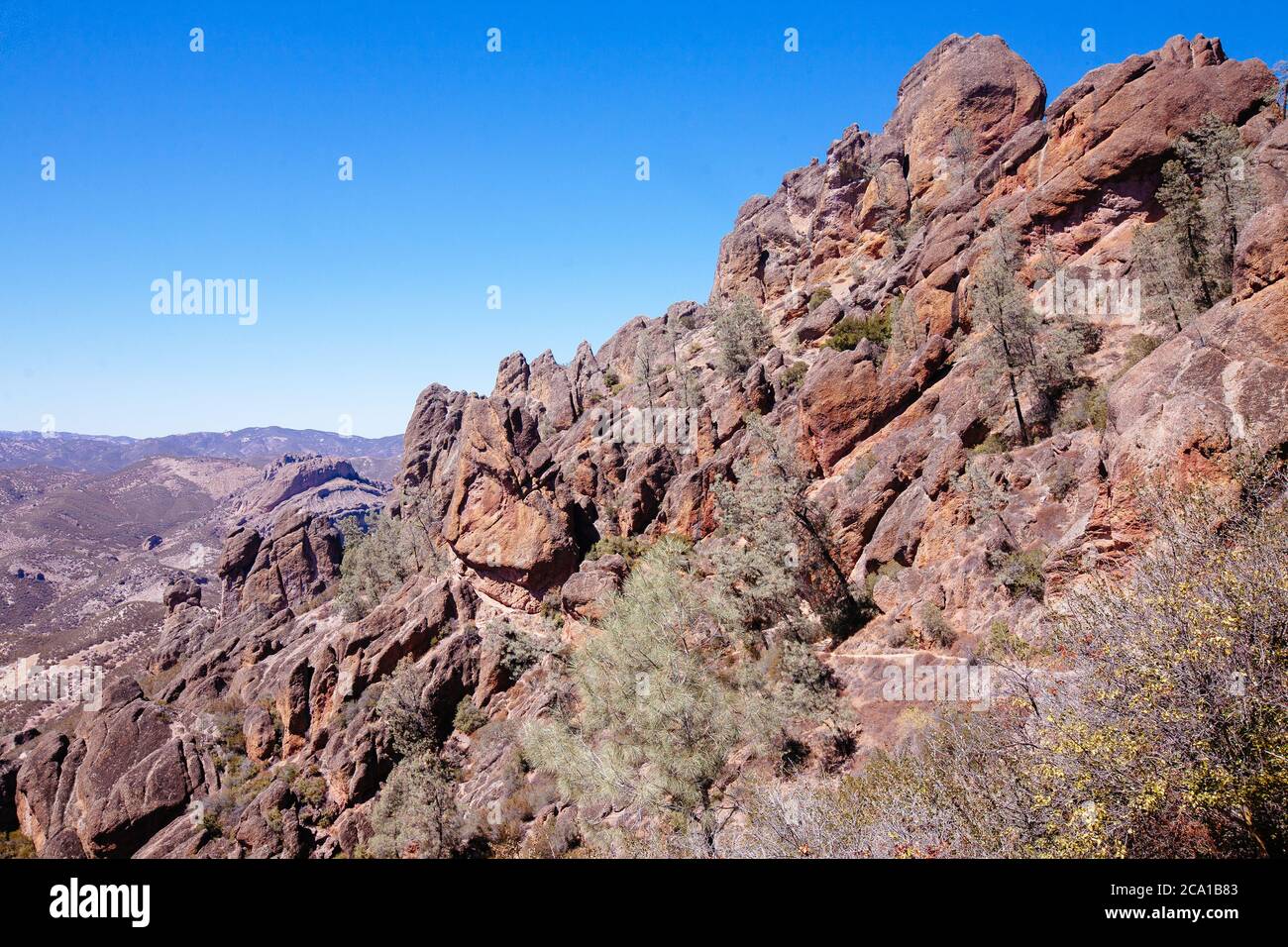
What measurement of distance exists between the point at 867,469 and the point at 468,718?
2829 centimetres

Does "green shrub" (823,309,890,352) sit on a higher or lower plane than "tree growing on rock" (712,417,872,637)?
higher

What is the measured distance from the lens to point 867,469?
31062mm

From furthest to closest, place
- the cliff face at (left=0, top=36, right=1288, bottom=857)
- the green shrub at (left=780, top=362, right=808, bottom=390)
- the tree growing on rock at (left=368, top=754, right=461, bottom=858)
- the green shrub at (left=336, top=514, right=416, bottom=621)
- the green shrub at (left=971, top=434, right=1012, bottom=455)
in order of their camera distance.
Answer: the green shrub at (left=336, top=514, right=416, bottom=621) → the green shrub at (left=780, top=362, right=808, bottom=390) → the green shrub at (left=971, top=434, right=1012, bottom=455) → the tree growing on rock at (left=368, top=754, right=461, bottom=858) → the cliff face at (left=0, top=36, right=1288, bottom=857)

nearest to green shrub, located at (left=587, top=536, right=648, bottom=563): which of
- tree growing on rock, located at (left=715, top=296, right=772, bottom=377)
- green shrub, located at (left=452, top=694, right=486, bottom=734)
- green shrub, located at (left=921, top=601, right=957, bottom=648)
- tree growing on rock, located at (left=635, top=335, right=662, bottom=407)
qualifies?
green shrub, located at (left=452, top=694, right=486, bottom=734)

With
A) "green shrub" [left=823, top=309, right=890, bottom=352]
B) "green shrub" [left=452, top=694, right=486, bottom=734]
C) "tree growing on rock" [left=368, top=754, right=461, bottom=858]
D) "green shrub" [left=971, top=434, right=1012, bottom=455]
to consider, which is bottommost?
"tree growing on rock" [left=368, top=754, right=461, bottom=858]

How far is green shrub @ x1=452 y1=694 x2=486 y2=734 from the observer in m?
33.9

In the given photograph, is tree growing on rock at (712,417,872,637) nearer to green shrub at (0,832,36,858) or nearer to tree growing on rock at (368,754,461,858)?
tree growing on rock at (368,754,461,858)

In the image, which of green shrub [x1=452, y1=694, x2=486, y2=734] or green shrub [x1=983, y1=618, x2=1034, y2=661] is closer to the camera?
green shrub [x1=983, y1=618, x2=1034, y2=661]

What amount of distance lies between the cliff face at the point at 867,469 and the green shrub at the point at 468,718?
2.63 feet

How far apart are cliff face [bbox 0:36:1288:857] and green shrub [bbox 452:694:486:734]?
0.80m

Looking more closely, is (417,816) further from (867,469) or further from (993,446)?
(993,446)

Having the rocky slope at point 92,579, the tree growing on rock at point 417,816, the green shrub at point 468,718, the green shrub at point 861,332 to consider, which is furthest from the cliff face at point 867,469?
the rocky slope at point 92,579
